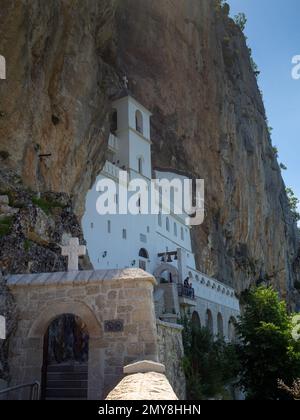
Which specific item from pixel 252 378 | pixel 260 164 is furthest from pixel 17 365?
pixel 260 164

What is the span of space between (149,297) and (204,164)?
104 feet

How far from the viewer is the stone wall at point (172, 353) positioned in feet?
36.8

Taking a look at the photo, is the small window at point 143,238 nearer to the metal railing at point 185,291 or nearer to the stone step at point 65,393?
the metal railing at point 185,291

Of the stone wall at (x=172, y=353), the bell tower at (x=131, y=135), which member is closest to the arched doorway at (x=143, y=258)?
the bell tower at (x=131, y=135)

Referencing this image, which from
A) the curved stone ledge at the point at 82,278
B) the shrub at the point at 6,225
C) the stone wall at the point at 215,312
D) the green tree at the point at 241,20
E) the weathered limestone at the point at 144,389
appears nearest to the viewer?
the weathered limestone at the point at 144,389

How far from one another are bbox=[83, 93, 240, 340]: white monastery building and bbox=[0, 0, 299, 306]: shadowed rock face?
2239 millimetres

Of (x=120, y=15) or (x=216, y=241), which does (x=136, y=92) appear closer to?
(x=120, y=15)

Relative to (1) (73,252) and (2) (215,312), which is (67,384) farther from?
(2) (215,312)

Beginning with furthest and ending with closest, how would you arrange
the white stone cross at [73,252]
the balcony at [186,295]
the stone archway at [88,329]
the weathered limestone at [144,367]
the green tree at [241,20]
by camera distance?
the green tree at [241,20] < the balcony at [186,295] < the white stone cross at [73,252] < the stone archway at [88,329] < the weathered limestone at [144,367]

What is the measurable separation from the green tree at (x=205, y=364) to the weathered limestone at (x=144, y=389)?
668 cm

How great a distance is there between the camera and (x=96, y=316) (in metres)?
7.90

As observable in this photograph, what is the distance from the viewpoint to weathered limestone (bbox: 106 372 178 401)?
5.42 meters

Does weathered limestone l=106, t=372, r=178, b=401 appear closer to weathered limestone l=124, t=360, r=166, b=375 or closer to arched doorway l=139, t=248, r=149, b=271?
weathered limestone l=124, t=360, r=166, b=375

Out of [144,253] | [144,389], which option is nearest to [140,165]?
[144,253]
